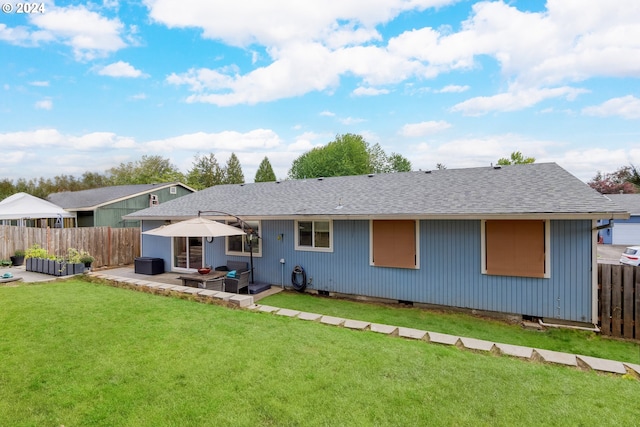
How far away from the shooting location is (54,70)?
12469mm

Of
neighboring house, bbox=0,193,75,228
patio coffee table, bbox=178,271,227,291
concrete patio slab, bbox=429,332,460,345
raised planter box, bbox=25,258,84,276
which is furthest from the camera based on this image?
neighboring house, bbox=0,193,75,228

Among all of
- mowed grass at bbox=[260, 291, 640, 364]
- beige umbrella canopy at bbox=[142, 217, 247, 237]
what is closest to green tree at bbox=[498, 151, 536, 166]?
mowed grass at bbox=[260, 291, 640, 364]

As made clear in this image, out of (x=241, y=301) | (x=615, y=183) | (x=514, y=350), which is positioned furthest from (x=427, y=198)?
(x=615, y=183)

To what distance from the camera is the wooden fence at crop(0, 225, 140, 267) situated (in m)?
12.2

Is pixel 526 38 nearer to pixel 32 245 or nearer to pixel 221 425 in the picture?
pixel 221 425

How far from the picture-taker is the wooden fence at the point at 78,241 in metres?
12.2

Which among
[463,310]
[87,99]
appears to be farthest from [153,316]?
[87,99]

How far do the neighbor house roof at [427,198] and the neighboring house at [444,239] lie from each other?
3 centimetres

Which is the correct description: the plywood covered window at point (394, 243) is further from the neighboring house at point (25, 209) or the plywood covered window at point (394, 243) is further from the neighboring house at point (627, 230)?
the neighboring house at point (627, 230)

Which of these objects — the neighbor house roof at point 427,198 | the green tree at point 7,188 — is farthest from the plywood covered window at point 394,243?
the green tree at point 7,188

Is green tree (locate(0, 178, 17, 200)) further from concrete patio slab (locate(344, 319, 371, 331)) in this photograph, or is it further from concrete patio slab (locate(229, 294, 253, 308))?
concrete patio slab (locate(344, 319, 371, 331))

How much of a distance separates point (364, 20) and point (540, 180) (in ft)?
24.4

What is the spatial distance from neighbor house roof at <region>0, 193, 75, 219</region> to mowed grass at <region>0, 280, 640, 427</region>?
12.5 metres

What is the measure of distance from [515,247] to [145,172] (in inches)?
1890
